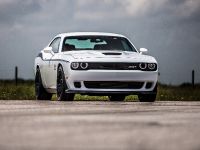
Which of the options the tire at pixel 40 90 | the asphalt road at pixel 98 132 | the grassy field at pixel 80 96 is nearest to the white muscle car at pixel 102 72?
the tire at pixel 40 90

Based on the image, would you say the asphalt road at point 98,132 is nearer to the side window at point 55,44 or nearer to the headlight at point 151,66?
the headlight at point 151,66

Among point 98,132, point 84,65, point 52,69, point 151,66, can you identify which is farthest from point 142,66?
point 98,132

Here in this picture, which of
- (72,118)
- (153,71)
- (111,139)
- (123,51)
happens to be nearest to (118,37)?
(123,51)

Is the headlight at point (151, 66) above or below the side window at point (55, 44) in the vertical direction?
below

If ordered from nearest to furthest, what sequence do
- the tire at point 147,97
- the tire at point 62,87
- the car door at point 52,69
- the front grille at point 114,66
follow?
the front grille at point 114,66, the tire at point 62,87, the tire at point 147,97, the car door at point 52,69

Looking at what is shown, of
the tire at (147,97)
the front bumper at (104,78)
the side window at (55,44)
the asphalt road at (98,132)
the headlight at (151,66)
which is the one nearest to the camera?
the asphalt road at (98,132)

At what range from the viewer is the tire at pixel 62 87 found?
15105 mm

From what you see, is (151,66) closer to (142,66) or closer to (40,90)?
(142,66)

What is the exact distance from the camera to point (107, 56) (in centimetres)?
1516

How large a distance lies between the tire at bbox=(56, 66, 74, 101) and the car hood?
41 cm

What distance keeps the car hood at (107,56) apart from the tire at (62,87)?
41 cm

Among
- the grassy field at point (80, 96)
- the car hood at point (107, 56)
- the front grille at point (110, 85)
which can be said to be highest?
the car hood at point (107, 56)

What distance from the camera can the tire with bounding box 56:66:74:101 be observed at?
15.1 meters

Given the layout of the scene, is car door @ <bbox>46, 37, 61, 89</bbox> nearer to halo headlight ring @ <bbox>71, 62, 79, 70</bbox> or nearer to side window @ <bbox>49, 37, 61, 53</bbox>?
side window @ <bbox>49, 37, 61, 53</bbox>
